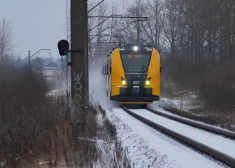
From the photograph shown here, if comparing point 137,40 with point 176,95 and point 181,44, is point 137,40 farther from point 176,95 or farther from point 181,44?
point 176,95

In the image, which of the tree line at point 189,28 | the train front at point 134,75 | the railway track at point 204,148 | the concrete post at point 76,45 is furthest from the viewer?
the tree line at point 189,28

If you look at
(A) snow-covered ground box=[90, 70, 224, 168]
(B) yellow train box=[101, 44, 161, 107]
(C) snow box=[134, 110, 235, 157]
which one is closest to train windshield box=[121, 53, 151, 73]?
(B) yellow train box=[101, 44, 161, 107]

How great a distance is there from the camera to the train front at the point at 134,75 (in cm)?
2214

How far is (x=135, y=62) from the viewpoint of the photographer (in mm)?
22609

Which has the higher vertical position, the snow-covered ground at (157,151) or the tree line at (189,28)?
the tree line at (189,28)

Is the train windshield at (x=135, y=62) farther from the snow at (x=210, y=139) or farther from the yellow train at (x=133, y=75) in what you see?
the snow at (x=210, y=139)

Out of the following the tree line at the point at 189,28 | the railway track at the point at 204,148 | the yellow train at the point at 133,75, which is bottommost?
the railway track at the point at 204,148

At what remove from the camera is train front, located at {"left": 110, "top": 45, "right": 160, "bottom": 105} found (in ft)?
72.6

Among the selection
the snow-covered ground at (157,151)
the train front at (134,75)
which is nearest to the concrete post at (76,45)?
the snow-covered ground at (157,151)

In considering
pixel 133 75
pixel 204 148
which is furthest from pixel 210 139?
pixel 133 75

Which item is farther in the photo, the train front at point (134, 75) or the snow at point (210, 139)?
the train front at point (134, 75)

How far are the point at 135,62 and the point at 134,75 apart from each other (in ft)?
2.57

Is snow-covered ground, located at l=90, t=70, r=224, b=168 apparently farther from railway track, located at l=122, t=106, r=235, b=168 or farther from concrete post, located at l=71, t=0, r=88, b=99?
concrete post, located at l=71, t=0, r=88, b=99

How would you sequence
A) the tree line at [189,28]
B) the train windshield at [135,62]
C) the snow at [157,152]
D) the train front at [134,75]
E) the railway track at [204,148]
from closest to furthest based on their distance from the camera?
the railway track at [204,148], the snow at [157,152], the train front at [134,75], the train windshield at [135,62], the tree line at [189,28]
